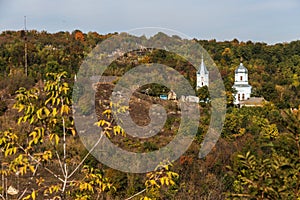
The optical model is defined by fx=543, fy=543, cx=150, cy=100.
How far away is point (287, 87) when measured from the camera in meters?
28.0

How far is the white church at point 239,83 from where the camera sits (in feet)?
86.9

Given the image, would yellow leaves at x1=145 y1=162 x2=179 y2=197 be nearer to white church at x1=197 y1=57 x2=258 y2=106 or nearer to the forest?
the forest

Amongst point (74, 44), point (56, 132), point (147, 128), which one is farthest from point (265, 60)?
point (56, 132)

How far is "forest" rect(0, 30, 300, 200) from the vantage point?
3088 mm

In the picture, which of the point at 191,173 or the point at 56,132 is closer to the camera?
the point at 56,132

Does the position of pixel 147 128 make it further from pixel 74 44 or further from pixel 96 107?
pixel 74 44

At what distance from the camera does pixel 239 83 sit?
27766mm

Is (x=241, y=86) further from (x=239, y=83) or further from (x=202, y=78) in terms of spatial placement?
(x=202, y=78)

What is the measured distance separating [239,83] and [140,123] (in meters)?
10.5

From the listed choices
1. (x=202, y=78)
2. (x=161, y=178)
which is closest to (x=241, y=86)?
(x=202, y=78)

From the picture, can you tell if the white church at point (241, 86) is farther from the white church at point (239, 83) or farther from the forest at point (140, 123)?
the forest at point (140, 123)

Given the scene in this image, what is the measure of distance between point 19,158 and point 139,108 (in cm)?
1732

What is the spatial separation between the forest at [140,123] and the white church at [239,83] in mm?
569

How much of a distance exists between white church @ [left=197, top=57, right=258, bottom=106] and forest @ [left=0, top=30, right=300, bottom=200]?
1.87 feet
